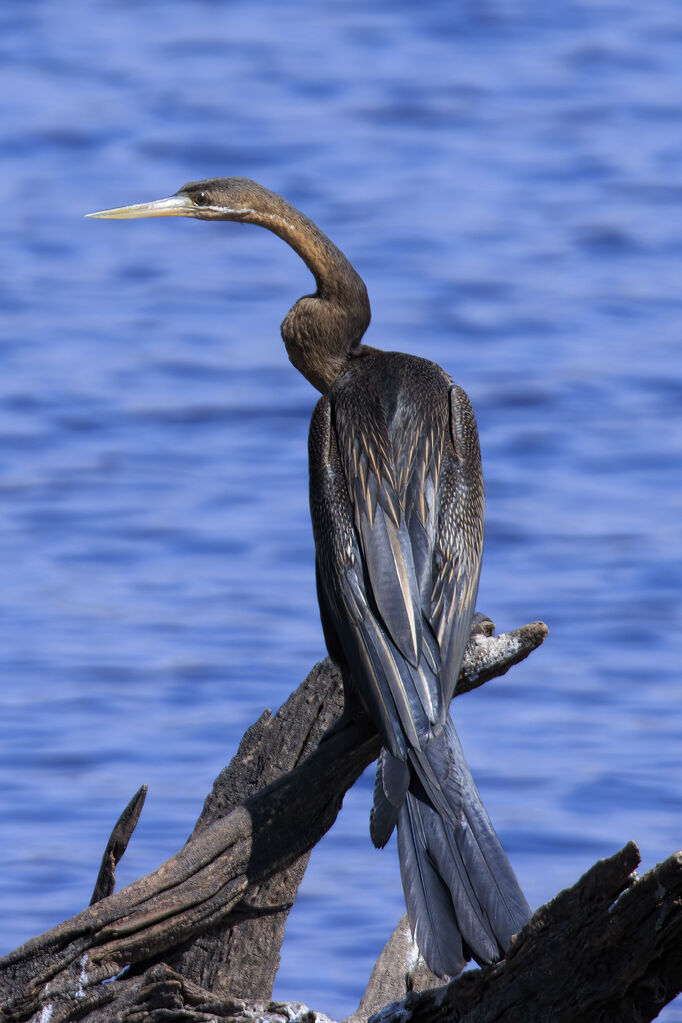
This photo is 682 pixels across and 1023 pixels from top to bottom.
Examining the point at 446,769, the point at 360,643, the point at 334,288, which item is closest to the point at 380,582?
the point at 360,643

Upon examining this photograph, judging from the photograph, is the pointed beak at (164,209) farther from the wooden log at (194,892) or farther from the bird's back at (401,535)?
the wooden log at (194,892)

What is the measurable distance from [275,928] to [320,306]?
1.87 m

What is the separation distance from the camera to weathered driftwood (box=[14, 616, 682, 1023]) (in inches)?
122

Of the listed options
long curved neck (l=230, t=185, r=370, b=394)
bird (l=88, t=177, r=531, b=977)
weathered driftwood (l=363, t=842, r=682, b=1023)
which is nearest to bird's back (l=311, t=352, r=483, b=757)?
bird (l=88, t=177, r=531, b=977)

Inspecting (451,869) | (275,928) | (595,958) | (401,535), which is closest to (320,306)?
(401,535)

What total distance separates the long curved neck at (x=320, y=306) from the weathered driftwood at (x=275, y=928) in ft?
3.31

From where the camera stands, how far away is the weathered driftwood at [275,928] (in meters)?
3.10

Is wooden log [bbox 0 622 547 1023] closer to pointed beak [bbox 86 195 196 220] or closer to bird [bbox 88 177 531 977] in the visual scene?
bird [bbox 88 177 531 977]

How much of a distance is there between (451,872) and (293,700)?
1179mm

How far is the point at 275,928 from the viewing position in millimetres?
4625

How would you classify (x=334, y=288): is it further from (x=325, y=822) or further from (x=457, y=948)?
(x=457, y=948)

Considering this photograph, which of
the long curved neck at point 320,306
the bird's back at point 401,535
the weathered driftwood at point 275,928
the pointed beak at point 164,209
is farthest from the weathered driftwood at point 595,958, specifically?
the pointed beak at point 164,209

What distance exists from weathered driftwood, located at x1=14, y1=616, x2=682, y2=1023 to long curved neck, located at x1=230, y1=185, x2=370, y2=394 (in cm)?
101

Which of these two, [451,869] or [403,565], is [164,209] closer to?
[403,565]
